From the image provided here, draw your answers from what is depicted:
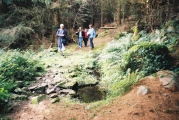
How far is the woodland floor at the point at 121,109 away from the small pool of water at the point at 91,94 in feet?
3.53

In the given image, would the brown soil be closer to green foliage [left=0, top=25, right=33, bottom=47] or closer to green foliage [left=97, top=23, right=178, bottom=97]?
green foliage [left=97, top=23, right=178, bottom=97]

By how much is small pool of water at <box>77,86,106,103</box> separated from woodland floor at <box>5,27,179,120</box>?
1076mm

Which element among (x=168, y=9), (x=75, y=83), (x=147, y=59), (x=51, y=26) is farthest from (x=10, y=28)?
(x=147, y=59)

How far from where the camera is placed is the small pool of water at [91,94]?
9.19 m

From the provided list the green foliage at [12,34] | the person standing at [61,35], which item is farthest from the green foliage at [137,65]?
the green foliage at [12,34]

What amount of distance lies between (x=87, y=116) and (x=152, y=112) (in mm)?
2025

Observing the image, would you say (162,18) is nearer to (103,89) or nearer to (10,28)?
(103,89)

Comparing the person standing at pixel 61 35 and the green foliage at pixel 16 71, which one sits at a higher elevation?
the person standing at pixel 61 35

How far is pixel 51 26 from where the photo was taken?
2236 cm

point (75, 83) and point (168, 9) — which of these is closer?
A: point (75, 83)

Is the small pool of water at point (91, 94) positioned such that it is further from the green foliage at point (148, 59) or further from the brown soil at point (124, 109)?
the green foliage at point (148, 59)

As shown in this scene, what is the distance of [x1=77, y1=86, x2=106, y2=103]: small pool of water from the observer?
362 inches

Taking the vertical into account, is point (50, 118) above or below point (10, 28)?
below

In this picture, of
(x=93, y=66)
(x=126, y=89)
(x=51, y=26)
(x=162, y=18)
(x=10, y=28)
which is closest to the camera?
(x=126, y=89)
